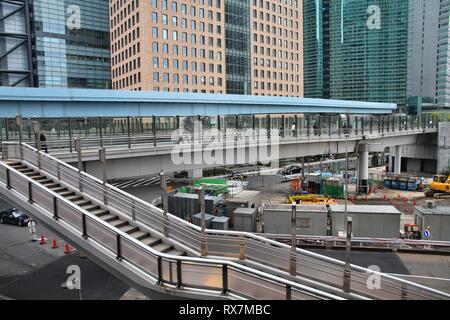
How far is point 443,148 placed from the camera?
167ft

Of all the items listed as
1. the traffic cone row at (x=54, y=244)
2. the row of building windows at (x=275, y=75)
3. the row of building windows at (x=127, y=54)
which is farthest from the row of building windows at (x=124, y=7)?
the traffic cone row at (x=54, y=244)

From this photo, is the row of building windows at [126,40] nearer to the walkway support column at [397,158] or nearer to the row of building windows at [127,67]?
the row of building windows at [127,67]

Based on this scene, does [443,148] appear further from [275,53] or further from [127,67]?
[127,67]

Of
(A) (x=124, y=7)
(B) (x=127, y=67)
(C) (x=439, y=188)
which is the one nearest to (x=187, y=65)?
(B) (x=127, y=67)

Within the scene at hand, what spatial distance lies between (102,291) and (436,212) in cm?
1936

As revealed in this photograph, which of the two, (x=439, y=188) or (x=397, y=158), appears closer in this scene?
(x=439, y=188)

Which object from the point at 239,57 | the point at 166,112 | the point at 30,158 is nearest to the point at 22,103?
the point at 166,112

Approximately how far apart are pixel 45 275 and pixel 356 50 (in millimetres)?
119621

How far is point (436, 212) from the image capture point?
845 inches

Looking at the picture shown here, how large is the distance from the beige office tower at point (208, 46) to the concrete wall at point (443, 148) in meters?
40.0

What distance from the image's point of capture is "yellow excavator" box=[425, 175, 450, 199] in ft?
122

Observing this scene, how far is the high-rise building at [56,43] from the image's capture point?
63.0 m

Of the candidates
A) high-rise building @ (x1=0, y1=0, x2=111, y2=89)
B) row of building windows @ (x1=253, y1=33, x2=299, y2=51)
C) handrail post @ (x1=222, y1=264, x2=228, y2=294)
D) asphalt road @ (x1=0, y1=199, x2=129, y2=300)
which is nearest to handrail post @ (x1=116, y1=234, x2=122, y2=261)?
handrail post @ (x1=222, y1=264, x2=228, y2=294)
